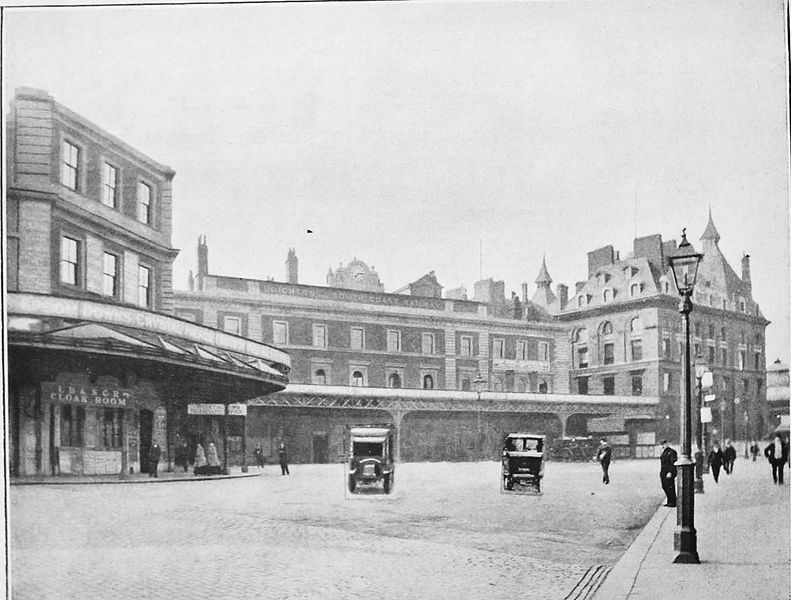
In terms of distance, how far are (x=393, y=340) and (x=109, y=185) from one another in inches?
113

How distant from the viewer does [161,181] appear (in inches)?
314

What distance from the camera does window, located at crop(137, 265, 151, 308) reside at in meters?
7.98

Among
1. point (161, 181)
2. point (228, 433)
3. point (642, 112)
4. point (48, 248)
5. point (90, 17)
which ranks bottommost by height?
point (228, 433)

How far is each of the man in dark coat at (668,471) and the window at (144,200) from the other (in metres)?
5.01

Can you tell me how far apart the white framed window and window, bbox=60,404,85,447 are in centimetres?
210

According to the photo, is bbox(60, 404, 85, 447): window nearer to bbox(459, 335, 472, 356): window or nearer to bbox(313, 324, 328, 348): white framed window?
bbox(313, 324, 328, 348): white framed window

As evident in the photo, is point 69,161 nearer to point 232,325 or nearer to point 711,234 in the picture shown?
point 232,325

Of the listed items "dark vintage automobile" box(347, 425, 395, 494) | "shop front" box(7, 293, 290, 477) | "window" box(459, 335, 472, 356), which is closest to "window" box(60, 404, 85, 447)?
"shop front" box(7, 293, 290, 477)

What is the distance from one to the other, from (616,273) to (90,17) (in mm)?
5176

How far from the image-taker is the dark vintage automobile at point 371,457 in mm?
8047

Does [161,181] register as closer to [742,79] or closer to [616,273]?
[616,273]

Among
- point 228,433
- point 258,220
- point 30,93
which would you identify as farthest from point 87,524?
point 30,93

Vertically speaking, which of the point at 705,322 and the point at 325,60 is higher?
the point at 325,60

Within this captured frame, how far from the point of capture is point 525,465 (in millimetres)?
8070
